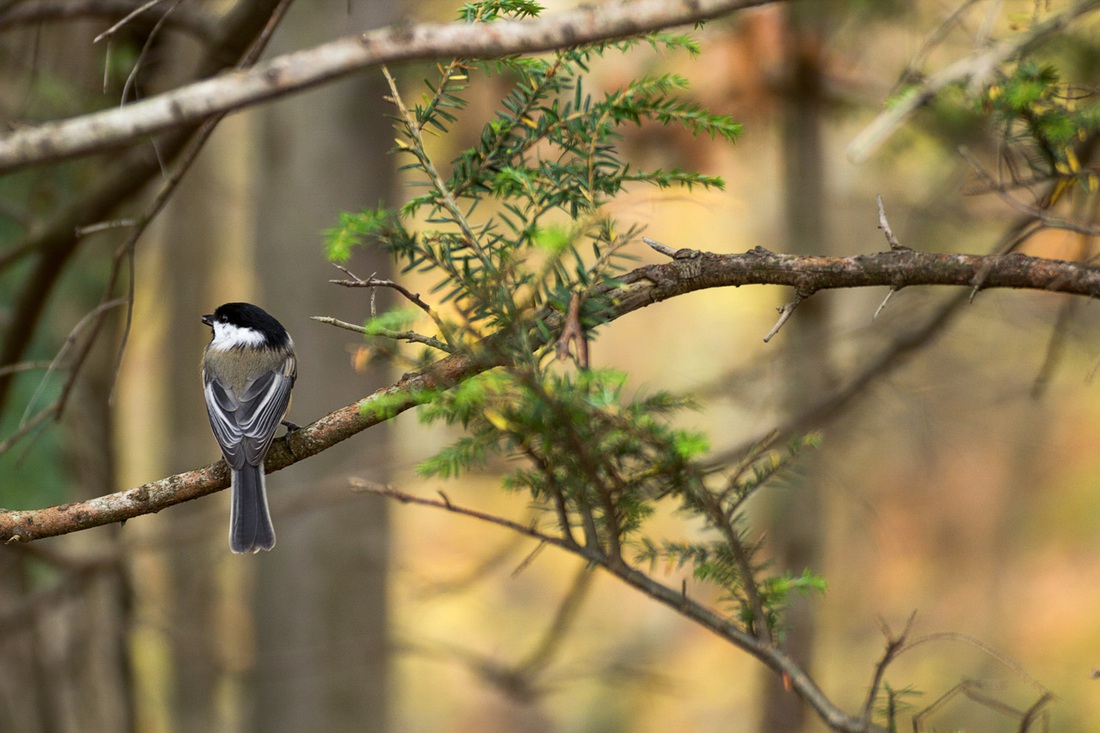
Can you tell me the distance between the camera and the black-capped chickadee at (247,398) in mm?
3236

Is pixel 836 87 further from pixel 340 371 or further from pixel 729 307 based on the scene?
pixel 729 307

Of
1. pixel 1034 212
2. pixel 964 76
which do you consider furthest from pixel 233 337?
pixel 1034 212

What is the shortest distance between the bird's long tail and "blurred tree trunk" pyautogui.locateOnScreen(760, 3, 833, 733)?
3.03 meters

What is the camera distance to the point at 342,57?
1.46 metres

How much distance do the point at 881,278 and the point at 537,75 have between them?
32.4 inches

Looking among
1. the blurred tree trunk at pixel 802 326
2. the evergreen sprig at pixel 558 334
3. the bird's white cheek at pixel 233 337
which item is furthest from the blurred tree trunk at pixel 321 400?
the evergreen sprig at pixel 558 334

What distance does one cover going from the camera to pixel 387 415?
1.73 meters

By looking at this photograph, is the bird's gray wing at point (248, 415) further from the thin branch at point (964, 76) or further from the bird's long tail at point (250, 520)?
the thin branch at point (964, 76)

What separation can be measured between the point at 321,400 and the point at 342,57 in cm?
473

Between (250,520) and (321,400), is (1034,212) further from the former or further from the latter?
(321,400)

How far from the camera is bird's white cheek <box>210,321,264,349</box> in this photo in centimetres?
394

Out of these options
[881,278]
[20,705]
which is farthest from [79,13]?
[20,705]

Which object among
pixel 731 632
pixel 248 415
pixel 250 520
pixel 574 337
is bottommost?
pixel 731 632

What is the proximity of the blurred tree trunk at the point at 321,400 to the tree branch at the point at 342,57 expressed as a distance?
440 cm
